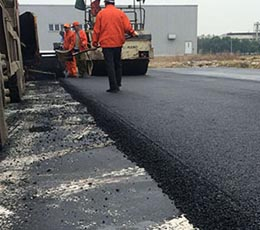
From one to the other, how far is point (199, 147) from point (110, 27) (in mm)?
4913

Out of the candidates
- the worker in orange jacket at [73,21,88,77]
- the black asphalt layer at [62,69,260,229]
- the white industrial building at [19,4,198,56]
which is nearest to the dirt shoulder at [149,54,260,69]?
the worker in orange jacket at [73,21,88,77]

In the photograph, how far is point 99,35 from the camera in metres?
7.93

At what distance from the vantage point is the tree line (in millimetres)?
61312

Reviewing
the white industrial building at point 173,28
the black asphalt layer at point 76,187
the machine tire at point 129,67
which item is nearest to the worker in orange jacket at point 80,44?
the machine tire at point 129,67

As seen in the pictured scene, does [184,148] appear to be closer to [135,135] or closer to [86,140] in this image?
[135,135]

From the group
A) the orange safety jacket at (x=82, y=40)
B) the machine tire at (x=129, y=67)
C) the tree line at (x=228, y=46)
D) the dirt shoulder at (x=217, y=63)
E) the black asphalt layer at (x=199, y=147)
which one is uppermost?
the orange safety jacket at (x=82, y=40)

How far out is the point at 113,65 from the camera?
788 cm

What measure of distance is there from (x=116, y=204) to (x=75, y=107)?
391 centimetres

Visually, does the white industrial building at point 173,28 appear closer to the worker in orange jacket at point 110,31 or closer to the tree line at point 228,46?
the tree line at point 228,46

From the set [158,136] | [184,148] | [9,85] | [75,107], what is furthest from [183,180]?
[9,85]

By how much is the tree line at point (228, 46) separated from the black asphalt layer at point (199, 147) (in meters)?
54.5

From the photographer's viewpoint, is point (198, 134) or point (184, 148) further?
point (198, 134)

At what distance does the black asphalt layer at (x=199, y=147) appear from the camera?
2162mm

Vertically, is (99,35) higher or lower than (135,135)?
higher
